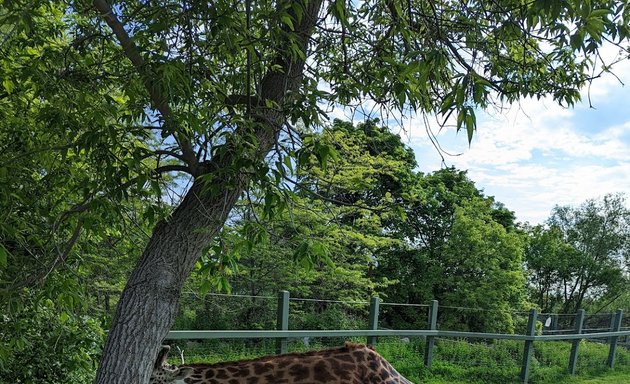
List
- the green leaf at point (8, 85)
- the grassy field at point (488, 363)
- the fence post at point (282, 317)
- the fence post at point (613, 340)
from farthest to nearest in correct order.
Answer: the fence post at point (613, 340) → the grassy field at point (488, 363) → the fence post at point (282, 317) → the green leaf at point (8, 85)

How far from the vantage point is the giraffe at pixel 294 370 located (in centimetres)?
265

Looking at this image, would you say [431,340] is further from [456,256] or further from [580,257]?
[580,257]

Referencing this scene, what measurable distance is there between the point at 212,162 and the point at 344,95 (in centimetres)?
116

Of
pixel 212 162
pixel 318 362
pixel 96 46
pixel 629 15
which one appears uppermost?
pixel 629 15

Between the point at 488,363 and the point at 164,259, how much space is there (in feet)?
23.1

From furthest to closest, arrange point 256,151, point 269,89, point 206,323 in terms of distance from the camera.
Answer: point 206,323 < point 269,89 < point 256,151

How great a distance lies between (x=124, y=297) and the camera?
7.59ft

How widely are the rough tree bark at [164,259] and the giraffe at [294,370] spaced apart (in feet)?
1.14

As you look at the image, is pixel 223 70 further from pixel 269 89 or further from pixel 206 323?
pixel 206 323

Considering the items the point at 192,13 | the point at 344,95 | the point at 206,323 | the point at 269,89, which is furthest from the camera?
the point at 206,323

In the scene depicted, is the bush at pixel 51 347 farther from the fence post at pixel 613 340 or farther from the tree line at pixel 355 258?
the fence post at pixel 613 340

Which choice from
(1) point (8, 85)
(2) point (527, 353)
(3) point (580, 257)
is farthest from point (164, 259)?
(3) point (580, 257)

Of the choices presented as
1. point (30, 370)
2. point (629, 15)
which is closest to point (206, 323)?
point (30, 370)

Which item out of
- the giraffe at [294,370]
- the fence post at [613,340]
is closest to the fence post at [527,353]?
the fence post at [613,340]
